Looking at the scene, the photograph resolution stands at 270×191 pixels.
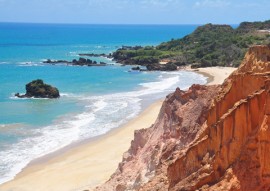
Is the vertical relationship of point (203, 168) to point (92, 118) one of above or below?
above

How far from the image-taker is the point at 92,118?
39250 millimetres

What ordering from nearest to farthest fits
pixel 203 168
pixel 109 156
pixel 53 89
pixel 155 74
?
pixel 203 168, pixel 109 156, pixel 53 89, pixel 155 74

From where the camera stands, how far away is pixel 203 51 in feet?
295

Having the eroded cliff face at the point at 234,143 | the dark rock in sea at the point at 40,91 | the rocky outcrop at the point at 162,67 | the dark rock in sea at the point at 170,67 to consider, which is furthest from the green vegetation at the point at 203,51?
the eroded cliff face at the point at 234,143

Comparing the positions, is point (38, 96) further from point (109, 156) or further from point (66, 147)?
point (109, 156)

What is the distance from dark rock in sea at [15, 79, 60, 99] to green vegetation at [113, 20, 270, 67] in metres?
33.6

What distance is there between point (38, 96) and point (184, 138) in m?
39.8

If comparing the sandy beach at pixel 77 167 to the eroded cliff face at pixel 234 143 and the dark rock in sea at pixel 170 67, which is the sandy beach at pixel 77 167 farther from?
the dark rock in sea at pixel 170 67

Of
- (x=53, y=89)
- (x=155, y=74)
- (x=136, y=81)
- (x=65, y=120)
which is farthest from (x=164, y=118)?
(x=155, y=74)

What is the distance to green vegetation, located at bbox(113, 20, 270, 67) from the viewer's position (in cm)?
8070

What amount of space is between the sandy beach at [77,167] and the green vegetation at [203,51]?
48.1 meters

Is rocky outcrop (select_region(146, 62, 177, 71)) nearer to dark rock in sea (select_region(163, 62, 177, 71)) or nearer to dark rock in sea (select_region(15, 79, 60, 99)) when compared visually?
dark rock in sea (select_region(163, 62, 177, 71))

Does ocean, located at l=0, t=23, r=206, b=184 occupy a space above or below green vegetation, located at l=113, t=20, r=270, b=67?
below

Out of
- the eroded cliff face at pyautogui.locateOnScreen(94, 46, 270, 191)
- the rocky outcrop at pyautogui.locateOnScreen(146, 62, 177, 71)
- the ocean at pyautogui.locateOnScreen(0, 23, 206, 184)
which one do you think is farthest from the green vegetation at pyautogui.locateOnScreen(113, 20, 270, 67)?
the eroded cliff face at pyautogui.locateOnScreen(94, 46, 270, 191)
